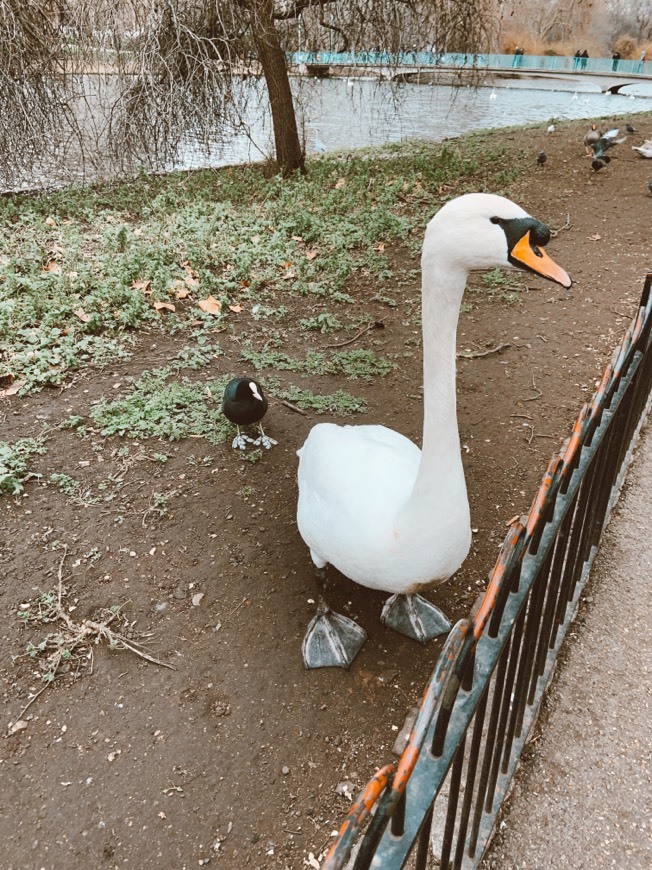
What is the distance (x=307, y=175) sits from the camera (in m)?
8.82

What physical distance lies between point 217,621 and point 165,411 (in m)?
1.68

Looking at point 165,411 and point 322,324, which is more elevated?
point 322,324

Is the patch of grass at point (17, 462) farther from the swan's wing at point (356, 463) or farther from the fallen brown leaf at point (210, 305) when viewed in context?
the fallen brown leaf at point (210, 305)

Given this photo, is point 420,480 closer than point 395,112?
Yes

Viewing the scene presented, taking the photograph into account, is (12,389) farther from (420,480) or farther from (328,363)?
(420,480)

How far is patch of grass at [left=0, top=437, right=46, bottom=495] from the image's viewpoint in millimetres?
3492

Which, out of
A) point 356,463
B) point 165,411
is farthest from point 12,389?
point 356,463

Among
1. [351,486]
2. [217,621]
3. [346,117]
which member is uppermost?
[346,117]

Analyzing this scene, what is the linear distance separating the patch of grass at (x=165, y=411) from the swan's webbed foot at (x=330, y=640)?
5.11ft

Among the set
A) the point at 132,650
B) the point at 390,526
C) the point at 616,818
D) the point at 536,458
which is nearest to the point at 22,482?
the point at 132,650

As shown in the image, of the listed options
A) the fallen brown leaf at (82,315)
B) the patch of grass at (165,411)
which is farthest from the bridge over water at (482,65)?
the patch of grass at (165,411)

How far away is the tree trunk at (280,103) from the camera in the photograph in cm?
795

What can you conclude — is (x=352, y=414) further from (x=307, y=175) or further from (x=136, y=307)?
(x=307, y=175)

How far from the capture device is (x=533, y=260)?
192 centimetres
